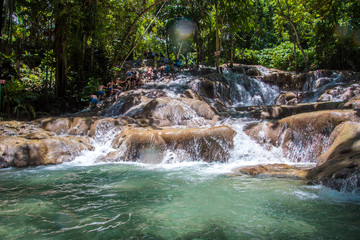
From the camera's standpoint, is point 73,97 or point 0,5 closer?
point 0,5

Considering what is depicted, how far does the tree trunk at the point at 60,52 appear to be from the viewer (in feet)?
50.7

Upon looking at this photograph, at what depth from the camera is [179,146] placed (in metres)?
8.46

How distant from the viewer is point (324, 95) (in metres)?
14.3

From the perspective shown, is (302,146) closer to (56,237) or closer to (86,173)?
(86,173)

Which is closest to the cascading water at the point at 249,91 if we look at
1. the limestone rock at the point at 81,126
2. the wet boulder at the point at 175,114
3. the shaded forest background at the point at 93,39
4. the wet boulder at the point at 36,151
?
the shaded forest background at the point at 93,39

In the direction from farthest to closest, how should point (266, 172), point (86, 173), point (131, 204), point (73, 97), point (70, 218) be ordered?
point (73, 97) < point (86, 173) < point (266, 172) < point (131, 204) < point (70, 218)

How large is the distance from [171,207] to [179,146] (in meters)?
4.44

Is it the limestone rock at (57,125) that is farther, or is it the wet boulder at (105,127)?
the limestone rock at (57,125)

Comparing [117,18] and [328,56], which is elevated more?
[117,18]

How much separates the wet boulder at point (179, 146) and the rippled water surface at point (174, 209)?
2.15 meters

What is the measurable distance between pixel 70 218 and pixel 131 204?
0.91 m

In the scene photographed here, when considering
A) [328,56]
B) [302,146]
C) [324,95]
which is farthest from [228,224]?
[328,56]

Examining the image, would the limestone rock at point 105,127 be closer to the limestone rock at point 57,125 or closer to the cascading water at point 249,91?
the limestone rock at point 57,125

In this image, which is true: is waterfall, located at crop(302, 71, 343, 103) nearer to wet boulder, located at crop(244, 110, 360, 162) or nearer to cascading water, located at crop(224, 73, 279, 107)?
cascading water, located at crop(224, 73, 279, 107)
